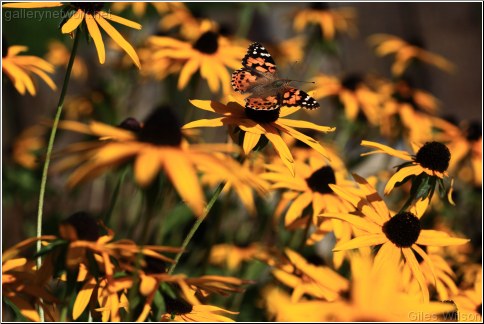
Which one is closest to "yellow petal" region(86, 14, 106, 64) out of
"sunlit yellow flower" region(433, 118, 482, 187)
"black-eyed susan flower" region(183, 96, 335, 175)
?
"black-eyed susan flower" region(183, 96, 335, 175)

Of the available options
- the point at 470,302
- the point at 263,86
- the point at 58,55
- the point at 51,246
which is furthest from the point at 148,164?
the point at 58,55

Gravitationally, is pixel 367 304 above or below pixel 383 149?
below

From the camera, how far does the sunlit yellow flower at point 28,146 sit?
2197 millimetres

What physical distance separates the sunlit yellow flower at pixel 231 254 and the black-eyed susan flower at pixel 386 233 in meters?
0.79

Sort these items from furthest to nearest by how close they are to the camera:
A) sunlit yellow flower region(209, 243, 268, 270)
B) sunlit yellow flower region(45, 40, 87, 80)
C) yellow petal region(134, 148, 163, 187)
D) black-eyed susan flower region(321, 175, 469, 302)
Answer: sunlit yellow flower region(45, 40, 87, 80)
sunlit yellow flower region(209, 243, 268, 270)
black-eyed susan flower region(321, 175, 469, 302)
yellow petal region(134, 148, 163, 187)

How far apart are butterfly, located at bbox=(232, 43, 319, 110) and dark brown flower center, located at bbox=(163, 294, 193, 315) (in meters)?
0.32

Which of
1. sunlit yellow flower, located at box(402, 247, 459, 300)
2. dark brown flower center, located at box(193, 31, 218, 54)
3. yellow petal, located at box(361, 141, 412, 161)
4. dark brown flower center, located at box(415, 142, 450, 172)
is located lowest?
sunlit yellow flower, located at box(402, 247, 459, 300)

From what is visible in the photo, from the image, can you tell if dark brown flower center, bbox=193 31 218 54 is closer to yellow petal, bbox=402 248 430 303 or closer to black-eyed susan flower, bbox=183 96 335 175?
black-eyed susan flower, bbox=183 96 335 175

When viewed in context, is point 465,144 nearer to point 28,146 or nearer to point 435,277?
point 435,277

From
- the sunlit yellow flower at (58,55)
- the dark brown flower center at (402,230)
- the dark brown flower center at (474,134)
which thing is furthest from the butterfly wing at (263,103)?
the sunlit yellow flower at (58,55)

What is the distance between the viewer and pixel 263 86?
1076 millimetres

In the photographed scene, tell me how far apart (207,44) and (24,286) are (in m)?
0.81

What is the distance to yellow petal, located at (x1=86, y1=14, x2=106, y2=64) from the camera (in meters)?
0.98

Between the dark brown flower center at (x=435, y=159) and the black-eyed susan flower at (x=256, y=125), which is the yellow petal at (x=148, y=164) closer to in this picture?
the black-eyed susan flower at (x=256, y=125)
